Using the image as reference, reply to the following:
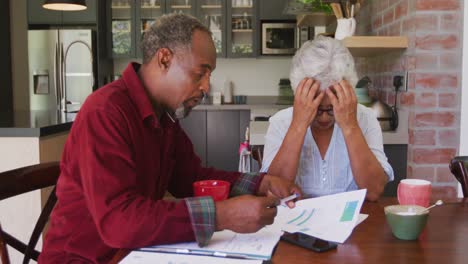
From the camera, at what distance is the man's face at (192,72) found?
3.81 ft

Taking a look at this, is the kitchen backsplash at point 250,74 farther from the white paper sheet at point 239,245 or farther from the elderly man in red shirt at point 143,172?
the white paper sheet at point 239,245

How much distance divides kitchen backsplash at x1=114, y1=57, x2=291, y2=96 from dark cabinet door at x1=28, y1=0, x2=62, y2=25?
81 cm

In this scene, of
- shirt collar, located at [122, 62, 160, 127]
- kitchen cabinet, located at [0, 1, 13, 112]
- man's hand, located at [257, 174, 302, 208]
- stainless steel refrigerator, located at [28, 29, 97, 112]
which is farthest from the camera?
kitchen cabinet, located at [0, 1, 13, 112]

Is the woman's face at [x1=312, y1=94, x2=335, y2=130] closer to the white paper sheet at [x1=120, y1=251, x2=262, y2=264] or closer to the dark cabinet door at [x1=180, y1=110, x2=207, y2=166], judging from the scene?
the white paper sheet at [x1=120, y1=251, x2=262, y2=264]

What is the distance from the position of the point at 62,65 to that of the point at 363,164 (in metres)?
4.09

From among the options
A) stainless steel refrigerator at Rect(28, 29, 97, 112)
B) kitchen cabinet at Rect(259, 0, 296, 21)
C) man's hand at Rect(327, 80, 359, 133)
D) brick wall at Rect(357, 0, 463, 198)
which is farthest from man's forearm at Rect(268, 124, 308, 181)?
kitchen cabinet at Rect(259, 0, 296, 21)

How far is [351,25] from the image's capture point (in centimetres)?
277

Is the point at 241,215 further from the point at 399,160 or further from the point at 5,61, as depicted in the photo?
the point at 5,61

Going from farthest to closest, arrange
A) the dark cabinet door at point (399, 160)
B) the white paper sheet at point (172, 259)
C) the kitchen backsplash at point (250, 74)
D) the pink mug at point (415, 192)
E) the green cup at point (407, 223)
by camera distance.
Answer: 1. the kitchen backsplash at point (250, 74)
2. the dark cabinet door at point (399, 160)
3. the pink mug at point (415, 192)
4. the green cup at point (407, 223)
5. the white paper sheet at point (172, 259)

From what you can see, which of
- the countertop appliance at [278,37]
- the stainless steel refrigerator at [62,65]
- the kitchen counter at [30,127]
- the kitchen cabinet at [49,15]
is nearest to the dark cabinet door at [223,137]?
the countertop appliance at [278,37]

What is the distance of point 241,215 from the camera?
1008 mm

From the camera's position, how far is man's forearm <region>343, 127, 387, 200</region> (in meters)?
1.57

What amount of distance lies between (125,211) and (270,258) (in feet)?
0.97

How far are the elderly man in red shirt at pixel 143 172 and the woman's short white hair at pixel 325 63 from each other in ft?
1.21
